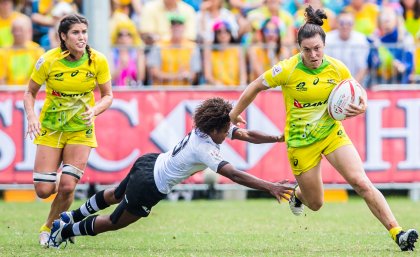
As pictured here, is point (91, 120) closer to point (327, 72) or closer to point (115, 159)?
point (327, 72)

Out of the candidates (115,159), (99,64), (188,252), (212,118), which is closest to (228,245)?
(188,252)

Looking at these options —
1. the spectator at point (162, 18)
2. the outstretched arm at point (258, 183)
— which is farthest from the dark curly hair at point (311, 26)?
the spectator at point (162, 18)

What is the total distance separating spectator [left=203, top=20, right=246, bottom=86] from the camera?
55.5 ft

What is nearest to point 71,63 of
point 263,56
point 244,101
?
point 244,101

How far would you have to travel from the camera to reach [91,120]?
35.4 feet

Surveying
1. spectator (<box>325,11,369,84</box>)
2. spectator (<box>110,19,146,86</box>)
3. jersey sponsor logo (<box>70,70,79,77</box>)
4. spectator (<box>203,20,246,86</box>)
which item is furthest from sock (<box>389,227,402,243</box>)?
spectator (<box>110,19,146,86</box>)

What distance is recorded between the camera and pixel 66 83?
11.0 metres

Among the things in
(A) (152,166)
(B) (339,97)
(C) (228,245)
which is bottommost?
(C) (228,245)

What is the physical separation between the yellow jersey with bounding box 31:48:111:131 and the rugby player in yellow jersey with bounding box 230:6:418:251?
5.95 ft

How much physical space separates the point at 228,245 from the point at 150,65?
22.2 ft

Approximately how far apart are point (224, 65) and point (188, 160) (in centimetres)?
739

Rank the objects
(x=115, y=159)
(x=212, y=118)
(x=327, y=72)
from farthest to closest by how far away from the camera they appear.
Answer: (x=115, y=159), (x=327, y=72), (x=212, y=118)

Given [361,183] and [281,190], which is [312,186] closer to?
[361,183]

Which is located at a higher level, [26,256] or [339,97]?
[339,97]
